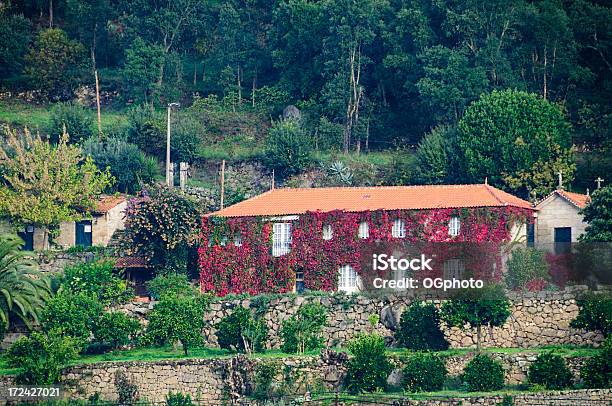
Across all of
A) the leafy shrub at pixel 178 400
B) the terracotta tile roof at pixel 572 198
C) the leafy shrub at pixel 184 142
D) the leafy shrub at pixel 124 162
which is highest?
the leafy shrub at pixel 184 142

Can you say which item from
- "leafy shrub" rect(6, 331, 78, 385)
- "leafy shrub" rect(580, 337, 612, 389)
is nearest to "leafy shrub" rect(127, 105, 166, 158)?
"leafy shrub" rect(6, 331, 78, 385)

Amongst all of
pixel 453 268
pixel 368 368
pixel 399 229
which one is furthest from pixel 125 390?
pixel 399 229

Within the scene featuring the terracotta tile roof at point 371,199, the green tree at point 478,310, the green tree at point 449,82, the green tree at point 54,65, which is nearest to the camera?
the green tree at point 478,310

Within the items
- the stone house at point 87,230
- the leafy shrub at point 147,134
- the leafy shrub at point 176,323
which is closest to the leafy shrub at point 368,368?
the leafy shrub at point 176,323

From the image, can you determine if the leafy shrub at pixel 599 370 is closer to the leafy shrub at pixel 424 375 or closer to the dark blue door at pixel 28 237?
the leafy shrub at pixel 424 375

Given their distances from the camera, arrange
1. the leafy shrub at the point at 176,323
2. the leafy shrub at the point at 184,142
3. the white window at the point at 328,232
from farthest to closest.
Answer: the leafy shrub at the point at 184,142 → the white window at the point at 328,232 → the leafy shrub at the point at 176,323

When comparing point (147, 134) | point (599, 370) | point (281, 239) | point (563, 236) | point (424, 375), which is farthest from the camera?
point (147, 134)

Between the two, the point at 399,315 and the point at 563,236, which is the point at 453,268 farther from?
the point at 563,236

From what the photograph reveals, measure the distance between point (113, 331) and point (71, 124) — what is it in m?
23.4

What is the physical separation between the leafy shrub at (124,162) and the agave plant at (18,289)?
1350 cm

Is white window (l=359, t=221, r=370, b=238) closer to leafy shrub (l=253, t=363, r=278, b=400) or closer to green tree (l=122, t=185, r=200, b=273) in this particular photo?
green tree (l=122, t=185, r=200, b=273)

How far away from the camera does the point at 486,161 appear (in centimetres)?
8994

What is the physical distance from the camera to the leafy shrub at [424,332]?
74.9 metres

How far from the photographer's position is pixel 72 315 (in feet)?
252
